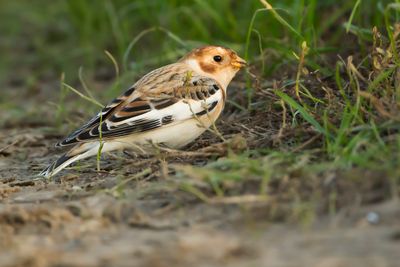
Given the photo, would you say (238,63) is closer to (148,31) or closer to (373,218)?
(148,31)

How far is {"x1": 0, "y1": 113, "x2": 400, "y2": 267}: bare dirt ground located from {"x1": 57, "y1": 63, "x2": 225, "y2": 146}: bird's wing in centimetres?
47

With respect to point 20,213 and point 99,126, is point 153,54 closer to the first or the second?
point 99,126

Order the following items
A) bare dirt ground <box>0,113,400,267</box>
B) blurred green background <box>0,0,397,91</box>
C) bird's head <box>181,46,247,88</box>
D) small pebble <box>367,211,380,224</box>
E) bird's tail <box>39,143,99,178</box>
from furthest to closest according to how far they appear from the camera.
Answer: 1. blurred green background <box>0,0,397,91</box>
2. bird's head <box>181,46,247,88</box>
3. bird's tail <box>39,143,99,178</box>
4. small pebble <box>367,211,380,224</box>
5. bare dirt ground <box>0,113,400,267</box>

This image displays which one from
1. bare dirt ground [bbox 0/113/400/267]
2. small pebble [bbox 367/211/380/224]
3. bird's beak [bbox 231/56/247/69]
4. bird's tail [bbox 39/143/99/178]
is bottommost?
small pebble [bbox 367/211/380/224]

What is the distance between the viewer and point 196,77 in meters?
5.36

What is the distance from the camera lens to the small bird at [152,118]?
4938 millimetres

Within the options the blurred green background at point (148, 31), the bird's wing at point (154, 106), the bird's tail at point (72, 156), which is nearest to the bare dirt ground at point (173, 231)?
the bird's tail at point (72, 156)

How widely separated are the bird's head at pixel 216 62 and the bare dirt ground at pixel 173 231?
3.92ft

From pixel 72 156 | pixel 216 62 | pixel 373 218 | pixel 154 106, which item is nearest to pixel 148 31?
pixel 216 62

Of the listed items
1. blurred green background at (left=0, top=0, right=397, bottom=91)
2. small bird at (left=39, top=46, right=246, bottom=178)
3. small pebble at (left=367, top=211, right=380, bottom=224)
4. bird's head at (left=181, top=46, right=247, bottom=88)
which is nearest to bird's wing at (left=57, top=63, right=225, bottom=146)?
small bird at (left=39, top=46, right=246, bottom=178)

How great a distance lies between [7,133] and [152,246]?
338 cm

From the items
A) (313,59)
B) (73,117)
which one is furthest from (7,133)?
(313,59)

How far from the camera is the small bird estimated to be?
4938 millimetres

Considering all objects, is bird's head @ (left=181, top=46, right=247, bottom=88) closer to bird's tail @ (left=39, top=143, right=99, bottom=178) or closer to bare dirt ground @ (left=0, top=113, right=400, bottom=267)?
bird's tail @ (left=39, top=143, right=99, bottom=178)
